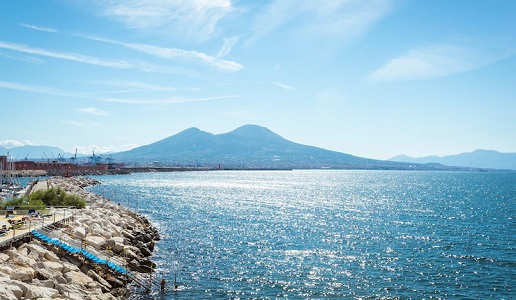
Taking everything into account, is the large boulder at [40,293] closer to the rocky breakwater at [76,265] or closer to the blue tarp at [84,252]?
the rocky breakwater at [76,265]

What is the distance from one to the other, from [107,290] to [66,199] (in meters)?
28.3

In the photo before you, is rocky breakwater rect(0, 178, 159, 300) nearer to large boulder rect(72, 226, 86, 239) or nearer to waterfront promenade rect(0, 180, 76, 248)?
large boulder rect(72, 226, 86, 239)

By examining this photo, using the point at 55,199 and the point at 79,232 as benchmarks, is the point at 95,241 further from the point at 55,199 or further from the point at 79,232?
the point at 55,199

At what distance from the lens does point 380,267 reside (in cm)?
3931

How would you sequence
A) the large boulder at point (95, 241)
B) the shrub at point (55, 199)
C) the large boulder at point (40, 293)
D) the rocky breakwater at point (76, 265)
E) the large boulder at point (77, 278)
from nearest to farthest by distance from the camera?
the large boulder at point (40, 293) → the rocky breakwater at point (76, 265) → the large boulder at point (77, 278) → the large boulder at point (95, 241) → the shrub at point (55, 199)

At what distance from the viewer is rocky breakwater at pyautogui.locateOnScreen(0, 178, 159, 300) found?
24922 mm

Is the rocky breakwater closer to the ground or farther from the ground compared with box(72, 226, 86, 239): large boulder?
closer to the ground

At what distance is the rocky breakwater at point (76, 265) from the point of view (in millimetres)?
24922

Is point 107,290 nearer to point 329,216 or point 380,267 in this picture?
point 380,267

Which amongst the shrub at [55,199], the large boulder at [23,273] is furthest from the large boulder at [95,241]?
the shrub at [55,199]

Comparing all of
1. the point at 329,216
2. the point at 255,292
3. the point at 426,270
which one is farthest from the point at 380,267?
the point at 329,216

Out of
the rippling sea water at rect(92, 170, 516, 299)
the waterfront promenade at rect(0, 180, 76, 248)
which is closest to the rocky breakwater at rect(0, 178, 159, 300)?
the waterfront promenade at rect(0, 180, 76, 248)

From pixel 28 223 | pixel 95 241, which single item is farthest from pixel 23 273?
pixel 28 223

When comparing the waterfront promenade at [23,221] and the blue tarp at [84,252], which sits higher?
the waterfront promenade at [23,221]
